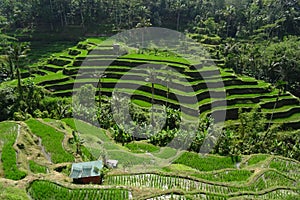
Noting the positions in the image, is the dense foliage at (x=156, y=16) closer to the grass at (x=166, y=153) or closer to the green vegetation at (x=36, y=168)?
the grass at (x=166, y=153)

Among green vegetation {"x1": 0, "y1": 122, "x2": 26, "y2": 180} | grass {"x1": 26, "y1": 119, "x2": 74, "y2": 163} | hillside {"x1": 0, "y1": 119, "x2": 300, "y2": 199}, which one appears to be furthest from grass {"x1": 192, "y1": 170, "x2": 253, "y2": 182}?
green vegetation {"x1": 0, "y1": 122, "x2": 26, "y2": 180}

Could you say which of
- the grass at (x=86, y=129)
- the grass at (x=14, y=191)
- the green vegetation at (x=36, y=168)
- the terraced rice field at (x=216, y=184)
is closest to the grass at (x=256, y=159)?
the terraced rice field at (x=216, y=184)

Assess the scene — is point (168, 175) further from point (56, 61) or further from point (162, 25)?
point (162, 25)

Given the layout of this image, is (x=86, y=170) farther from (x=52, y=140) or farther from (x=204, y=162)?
(x=204, y=162)

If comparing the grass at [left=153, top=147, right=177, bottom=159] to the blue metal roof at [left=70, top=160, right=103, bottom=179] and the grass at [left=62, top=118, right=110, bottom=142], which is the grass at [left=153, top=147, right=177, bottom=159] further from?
the blue metal roof at [left=70, top=160, right=103, bottom=179]

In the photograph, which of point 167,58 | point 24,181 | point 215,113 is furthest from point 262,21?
point 24,181

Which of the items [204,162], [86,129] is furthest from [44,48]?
[204,162]
